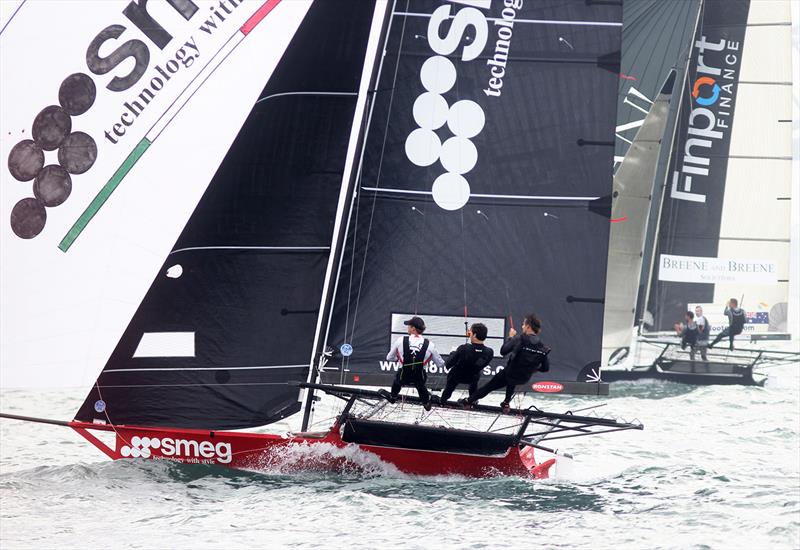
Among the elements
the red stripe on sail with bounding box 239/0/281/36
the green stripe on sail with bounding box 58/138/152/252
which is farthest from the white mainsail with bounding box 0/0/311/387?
the red stripe on sail with bounding box 239/0/281/36

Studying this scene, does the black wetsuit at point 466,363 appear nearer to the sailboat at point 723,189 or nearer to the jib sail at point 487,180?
the jib sail at point 487,180

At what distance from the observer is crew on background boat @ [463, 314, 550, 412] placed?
1102cm

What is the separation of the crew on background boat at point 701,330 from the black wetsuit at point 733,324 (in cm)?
48

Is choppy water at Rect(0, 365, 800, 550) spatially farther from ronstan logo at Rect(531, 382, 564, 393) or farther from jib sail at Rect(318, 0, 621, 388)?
jib sail at Rect(318, 0, 621, 388)

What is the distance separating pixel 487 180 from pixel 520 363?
74.8 inches

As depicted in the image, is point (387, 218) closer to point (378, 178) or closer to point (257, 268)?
point (378, 178)

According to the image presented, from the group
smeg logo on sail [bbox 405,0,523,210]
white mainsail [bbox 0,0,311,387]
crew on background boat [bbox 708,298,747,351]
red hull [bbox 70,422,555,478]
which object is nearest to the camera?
red hull [bbox 70,422,555,478]

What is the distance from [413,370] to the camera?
1104 cm

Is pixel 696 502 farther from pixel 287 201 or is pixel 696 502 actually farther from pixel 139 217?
pixel 139 217

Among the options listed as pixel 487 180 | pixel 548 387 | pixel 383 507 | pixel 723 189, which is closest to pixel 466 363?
pixel 548 387

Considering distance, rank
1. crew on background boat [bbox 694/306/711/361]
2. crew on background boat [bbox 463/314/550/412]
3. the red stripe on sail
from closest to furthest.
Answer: crew on background boat [bbox 463/314/550/412]
the red stripe on sail
crew on background boat [bbox 694/306/711/361]

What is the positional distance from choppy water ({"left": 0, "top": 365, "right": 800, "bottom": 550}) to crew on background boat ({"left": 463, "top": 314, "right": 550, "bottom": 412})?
2.79 ft

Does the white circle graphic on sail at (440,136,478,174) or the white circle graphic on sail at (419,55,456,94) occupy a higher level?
the white circle graphic on sail at (419,55,456,94)

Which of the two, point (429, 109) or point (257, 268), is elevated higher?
point (429, 109)
